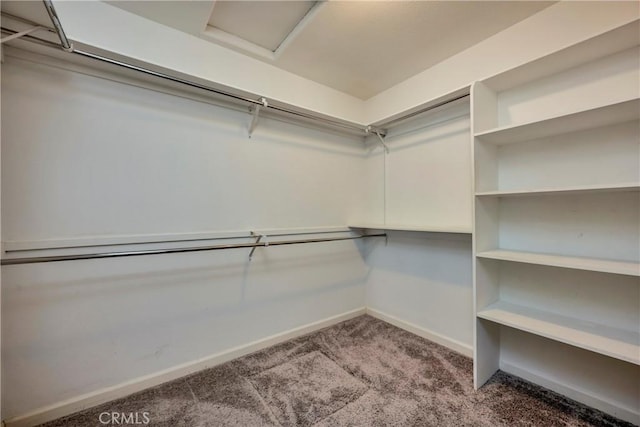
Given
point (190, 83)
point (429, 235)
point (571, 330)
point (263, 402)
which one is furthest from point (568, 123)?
point (263, 402)

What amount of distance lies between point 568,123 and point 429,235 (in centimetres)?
126

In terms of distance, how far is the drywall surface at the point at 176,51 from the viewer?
1.58 m

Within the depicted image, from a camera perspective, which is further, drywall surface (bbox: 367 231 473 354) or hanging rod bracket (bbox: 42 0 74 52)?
drywall surface (bbox: 367 231 473 354)

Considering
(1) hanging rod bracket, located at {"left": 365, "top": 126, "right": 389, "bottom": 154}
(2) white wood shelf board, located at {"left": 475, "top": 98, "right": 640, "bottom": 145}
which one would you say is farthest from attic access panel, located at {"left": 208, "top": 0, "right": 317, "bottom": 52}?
(2) white wood shelf board, located at {"left": 475, "top": 98, "right": 640, "bottom": 145}

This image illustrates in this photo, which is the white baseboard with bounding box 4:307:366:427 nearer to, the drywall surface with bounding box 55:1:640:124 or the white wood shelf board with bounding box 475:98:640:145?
the drywall surface with bounding box 55:1:640:124

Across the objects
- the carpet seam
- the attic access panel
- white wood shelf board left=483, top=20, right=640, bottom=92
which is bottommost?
the carpet seam

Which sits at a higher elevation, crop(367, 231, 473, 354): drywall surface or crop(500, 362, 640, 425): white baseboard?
crop(367, 231, 473, 354): drywall surface

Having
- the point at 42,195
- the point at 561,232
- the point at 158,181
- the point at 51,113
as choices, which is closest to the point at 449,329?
the point at 561,232

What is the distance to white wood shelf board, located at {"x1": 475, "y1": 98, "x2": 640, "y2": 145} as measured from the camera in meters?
1.28

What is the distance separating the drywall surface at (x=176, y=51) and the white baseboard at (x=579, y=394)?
2.64m

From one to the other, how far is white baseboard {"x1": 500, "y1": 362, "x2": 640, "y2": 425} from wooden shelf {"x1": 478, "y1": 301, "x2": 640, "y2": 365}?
0.44m

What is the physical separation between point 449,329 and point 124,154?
2802mm

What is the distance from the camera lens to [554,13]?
5.44ft

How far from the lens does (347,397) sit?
1.68 metres
